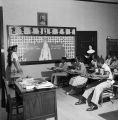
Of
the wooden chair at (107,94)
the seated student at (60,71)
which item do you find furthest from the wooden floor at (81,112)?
the seated student at (60,71)

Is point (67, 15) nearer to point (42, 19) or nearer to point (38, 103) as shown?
point (42, 19)

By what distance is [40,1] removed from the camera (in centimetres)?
793

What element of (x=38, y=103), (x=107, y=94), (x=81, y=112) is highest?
(x=38, y=103)

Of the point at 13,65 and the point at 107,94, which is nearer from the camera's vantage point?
the point at 107,94

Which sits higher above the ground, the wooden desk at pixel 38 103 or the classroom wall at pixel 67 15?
the classroom wall at pixel 67 15

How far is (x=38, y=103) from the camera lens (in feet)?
12.7

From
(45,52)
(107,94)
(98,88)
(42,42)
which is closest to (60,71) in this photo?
(45,52)

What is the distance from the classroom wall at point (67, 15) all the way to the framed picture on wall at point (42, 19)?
120mm

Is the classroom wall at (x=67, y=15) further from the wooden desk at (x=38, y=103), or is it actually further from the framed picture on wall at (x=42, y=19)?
the wooden desk at (x=38, y=103)

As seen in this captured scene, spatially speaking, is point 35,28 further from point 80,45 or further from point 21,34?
point 80,45

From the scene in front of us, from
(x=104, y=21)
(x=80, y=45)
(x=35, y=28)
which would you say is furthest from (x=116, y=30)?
(x=35, y=28)

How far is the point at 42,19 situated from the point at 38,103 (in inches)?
187

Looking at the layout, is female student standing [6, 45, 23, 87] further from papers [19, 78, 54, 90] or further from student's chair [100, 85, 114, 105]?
student's chair [100, 85, 114, 105]

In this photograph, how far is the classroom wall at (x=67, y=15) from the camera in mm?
7622
